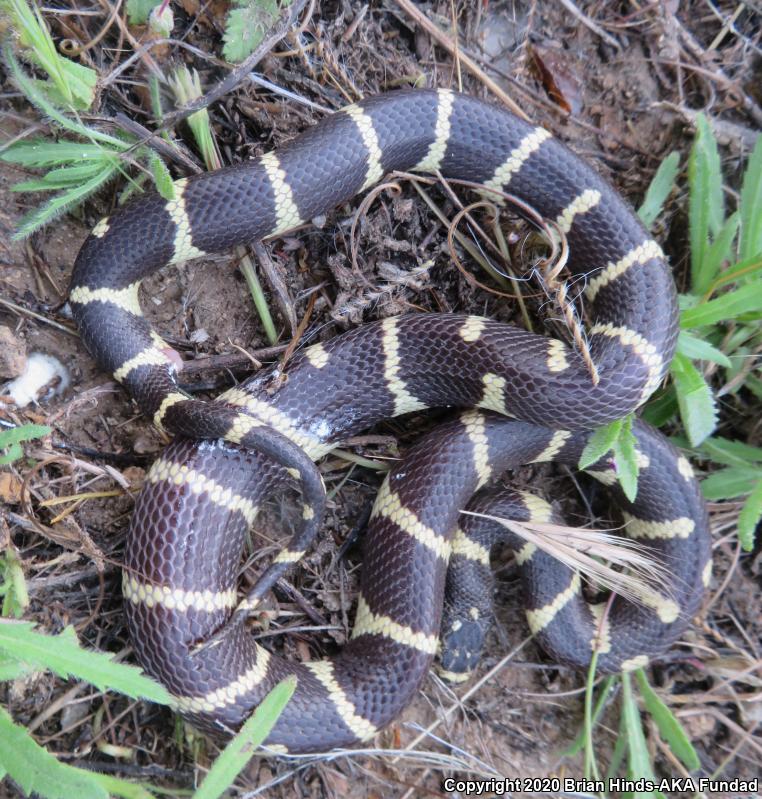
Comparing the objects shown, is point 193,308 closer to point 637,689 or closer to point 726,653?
point 637,689

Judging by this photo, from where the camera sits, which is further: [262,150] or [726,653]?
[726,653]

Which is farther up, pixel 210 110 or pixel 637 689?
pixel 210 110

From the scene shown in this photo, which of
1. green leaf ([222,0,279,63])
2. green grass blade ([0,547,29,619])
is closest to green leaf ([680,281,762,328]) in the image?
green leaf ([222,0,279,63])

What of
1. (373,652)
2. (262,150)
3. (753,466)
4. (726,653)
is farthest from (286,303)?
(726,653)

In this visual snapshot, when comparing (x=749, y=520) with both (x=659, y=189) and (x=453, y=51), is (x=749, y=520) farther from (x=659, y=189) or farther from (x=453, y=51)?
(x=453, y=51)

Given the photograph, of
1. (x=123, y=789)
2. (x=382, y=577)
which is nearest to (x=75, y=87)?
(x=382, y=577)

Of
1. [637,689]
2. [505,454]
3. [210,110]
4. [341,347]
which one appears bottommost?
[637,689]
